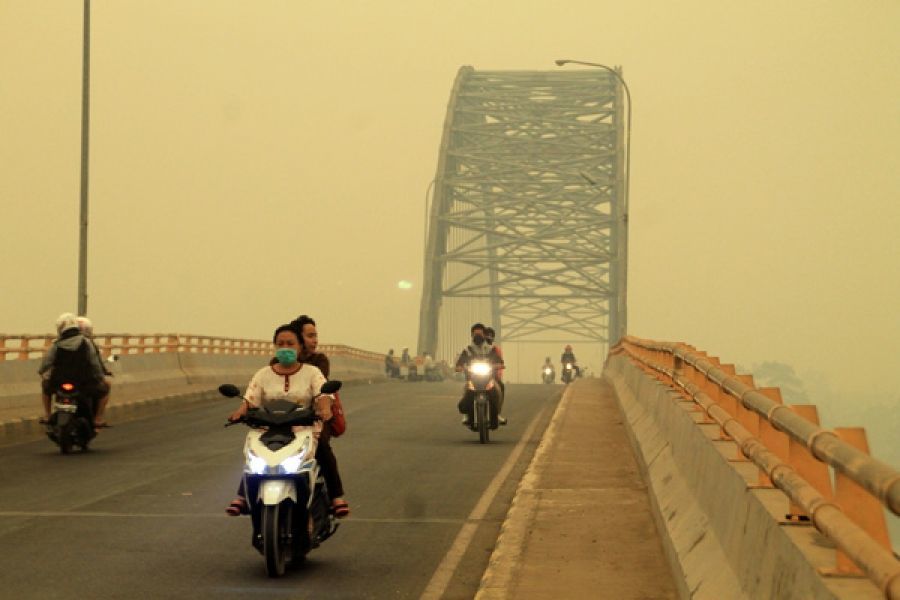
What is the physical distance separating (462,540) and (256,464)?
253 cm

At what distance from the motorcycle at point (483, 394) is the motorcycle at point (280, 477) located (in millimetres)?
11186

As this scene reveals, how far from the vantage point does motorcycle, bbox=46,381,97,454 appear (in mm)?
18766

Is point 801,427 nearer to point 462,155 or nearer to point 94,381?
point 94,381

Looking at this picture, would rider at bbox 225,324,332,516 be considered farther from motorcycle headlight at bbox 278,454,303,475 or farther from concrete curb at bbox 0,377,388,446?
concrete curb at bbox 0,377,388,446

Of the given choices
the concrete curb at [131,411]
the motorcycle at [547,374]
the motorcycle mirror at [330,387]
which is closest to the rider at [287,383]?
the motorcycle mirror at [330,387]

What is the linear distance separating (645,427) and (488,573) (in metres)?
7.05

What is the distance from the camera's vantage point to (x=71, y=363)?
18812 mm

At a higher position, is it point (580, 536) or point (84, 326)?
point (84, 326)

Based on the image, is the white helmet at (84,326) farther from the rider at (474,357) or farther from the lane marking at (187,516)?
the lane marking at (187,516)

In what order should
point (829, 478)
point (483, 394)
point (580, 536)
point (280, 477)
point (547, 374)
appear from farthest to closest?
1. point (547, 374)
2. point (483, 394)
3. point (580, 536)
4. point (280, 477)
5. point (829, 478)

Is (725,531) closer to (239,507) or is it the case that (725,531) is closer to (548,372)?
(239,507)

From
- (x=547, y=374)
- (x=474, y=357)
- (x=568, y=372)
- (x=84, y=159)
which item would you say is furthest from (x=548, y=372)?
(x=474, y=357)

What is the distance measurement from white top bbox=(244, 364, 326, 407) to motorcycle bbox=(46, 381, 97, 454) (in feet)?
30.4

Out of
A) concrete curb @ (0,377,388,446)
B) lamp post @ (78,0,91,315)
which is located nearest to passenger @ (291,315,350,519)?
concrete curb @ (0,377,388,446)
